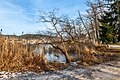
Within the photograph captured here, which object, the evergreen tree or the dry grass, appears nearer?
the dry grass

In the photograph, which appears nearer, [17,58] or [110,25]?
[17,58]

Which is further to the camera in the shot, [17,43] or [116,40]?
[116,40]

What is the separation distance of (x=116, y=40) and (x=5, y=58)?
41.0 metres

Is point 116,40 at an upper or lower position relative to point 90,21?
lower

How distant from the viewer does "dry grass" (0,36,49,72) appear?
→ 13.3 m

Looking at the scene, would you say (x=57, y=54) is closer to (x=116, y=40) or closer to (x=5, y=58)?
(x=5, y=58)

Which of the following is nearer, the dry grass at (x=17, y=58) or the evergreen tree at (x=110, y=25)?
the dry grass at (x=17, y=58)

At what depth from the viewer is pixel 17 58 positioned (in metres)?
13.9

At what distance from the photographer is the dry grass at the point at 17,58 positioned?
43.6 feet

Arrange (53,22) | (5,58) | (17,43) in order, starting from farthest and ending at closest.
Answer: (53,22), (17,43), (5,58)

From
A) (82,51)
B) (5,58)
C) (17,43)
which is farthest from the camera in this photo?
(82,51)

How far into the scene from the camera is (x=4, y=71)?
1250 cm

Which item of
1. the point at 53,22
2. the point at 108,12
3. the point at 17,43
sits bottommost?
the point at 17,43

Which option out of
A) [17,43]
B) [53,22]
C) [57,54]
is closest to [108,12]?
[53,22]
